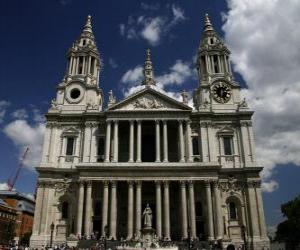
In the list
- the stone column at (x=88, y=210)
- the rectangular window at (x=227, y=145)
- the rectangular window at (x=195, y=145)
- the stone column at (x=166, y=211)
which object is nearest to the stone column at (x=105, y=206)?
the stone column at (x=88, y=210)

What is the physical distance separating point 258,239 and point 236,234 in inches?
105

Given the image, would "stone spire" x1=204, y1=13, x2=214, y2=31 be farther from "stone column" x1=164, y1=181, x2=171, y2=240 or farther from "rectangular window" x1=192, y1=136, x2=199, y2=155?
"stone column" x1=164, y1=181, x2=171, y2=240

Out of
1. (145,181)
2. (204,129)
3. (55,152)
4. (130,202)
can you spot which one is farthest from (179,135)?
(55,152)

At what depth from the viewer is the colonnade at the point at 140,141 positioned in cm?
4594

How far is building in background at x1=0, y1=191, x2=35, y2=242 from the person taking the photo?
91.6 m

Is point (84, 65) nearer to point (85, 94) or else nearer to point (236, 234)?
point (85, 94)

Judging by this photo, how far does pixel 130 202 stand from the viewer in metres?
42.4

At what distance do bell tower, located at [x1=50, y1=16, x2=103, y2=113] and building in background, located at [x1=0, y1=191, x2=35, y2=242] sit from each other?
50.3 metres

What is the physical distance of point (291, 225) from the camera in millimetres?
58938

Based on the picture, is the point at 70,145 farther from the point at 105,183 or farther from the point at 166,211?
the point at 166,211

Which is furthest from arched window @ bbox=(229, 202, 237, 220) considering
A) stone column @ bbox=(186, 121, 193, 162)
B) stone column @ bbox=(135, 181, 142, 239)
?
stone column @ bbox=(135, 181, 142, 239)

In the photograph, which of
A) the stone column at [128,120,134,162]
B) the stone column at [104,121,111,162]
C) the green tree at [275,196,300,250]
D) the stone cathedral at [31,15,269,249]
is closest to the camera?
the stone cathedral at [31,15,269,249]

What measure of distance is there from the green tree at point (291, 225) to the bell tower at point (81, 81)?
36.9m

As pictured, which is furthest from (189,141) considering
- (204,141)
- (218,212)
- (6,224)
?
(6,224)
